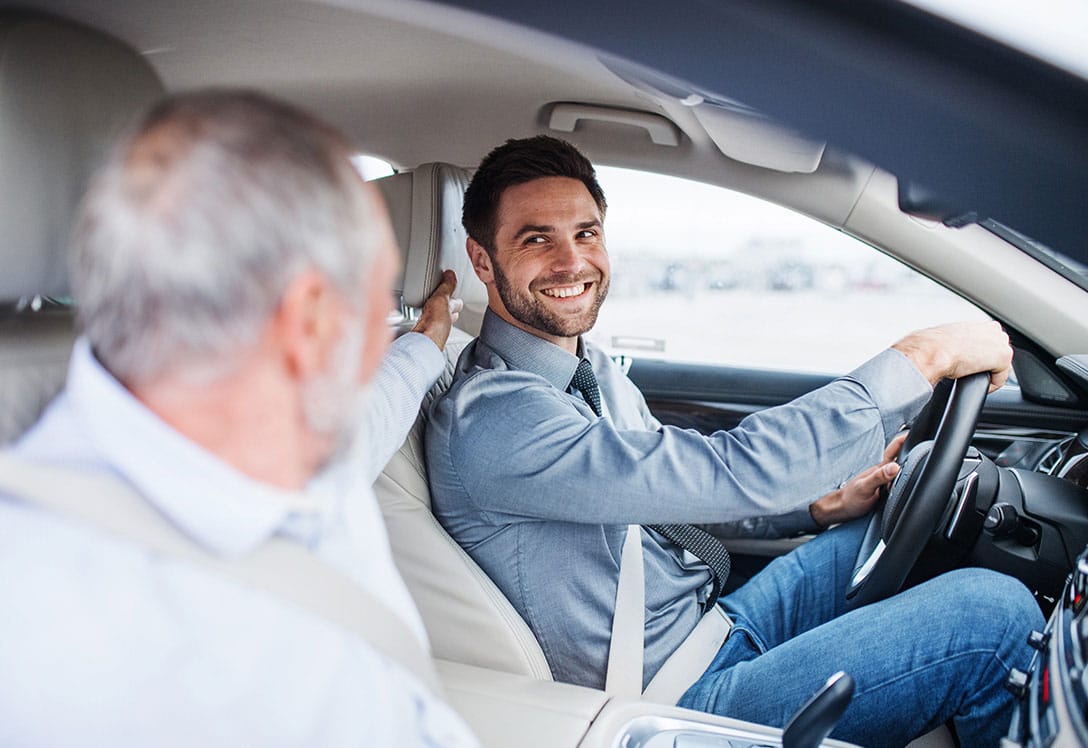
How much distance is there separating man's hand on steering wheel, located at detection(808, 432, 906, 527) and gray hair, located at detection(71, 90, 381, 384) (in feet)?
5.00

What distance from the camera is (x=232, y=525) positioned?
618mm

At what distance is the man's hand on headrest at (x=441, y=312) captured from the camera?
168cm

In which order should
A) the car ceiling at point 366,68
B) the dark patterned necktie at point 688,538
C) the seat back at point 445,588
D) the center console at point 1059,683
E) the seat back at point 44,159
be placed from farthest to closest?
the dark patterned necktie at point 688,538 → the car ceiling at point 366,68 → the seat back at point 445,588 → the seat back at point 44,159 → the center console at point 1059,683

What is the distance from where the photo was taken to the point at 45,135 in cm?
99

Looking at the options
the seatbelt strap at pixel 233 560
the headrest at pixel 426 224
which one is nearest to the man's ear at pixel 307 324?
the seatbelt strap at pixel 233 560

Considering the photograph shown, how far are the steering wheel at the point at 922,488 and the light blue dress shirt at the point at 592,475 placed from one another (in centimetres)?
12

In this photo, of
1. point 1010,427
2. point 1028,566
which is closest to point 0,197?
point 1028,566

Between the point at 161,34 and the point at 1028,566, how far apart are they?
1756 millimetres

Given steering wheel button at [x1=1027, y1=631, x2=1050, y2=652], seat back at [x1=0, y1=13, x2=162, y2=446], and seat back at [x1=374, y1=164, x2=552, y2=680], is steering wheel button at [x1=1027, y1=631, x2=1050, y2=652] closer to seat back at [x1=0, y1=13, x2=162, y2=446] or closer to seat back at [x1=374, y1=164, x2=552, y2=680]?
seat back at [x1=374, y1=164, x2=552, y2=680]

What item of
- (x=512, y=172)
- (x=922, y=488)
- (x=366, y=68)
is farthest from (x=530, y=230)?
(x=922, y=488)

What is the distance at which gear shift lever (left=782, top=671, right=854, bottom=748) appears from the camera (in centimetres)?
86

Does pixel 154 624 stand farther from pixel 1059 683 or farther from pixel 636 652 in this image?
pixel 636 652

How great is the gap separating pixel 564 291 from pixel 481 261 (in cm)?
20

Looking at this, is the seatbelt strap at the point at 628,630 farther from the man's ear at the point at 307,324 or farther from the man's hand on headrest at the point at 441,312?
the man's ear at the point at 307,324
